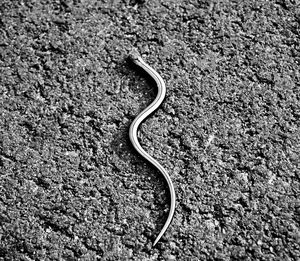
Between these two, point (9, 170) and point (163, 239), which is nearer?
point (163, 239)

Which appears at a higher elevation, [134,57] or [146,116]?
[134,57]

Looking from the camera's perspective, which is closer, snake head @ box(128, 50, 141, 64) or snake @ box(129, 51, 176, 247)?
snake @ box(129, 51, 176, 247)

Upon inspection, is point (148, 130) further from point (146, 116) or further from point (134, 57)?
point (134, 57)

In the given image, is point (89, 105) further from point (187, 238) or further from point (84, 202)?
point (187, 238)

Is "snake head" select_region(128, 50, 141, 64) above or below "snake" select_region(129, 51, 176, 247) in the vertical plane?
above

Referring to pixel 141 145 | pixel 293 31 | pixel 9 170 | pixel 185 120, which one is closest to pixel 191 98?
pixel 185 120

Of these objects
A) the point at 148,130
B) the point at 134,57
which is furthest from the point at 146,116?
the point at 134,57
